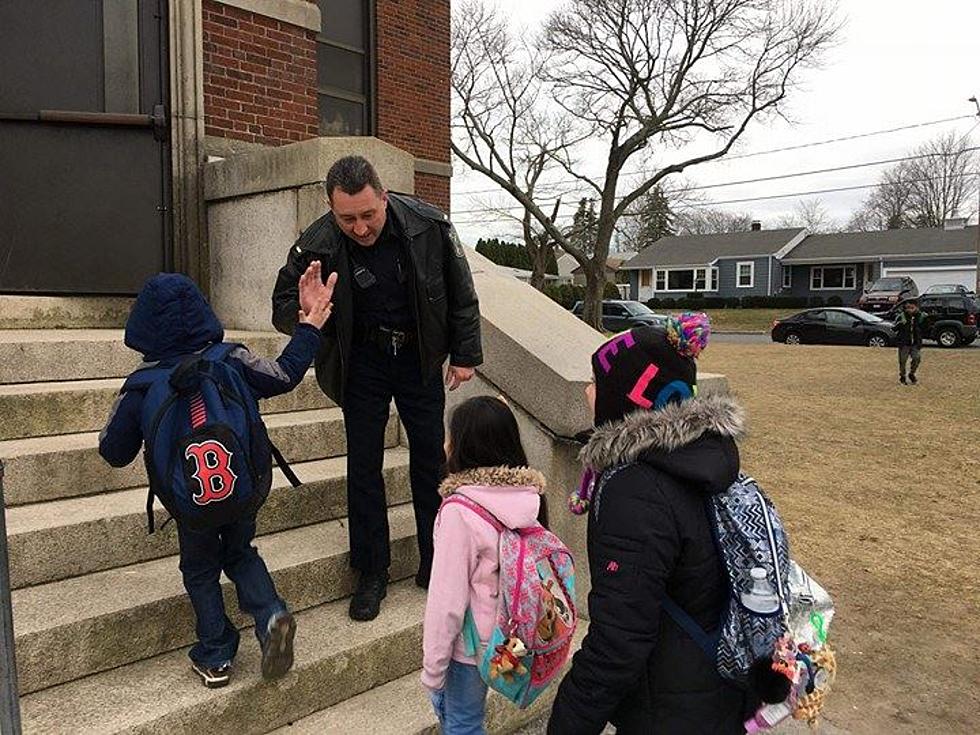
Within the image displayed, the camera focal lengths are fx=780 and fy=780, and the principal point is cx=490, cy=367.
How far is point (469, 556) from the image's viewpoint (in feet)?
7.24

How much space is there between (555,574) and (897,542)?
177 inches

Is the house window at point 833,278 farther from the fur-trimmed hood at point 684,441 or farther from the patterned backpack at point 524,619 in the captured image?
the fur-trimmed hood at point 684,441

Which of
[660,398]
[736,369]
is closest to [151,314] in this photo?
[660,398]

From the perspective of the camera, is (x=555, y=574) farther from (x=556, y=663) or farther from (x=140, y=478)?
(x=140, y=478)

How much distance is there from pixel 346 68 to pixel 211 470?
24.7ft

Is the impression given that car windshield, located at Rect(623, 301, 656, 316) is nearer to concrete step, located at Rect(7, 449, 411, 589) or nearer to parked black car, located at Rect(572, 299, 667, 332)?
parked black car, located at Rect(572, 299, 667, 332)

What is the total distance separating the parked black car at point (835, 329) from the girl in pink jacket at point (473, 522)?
2563 cm

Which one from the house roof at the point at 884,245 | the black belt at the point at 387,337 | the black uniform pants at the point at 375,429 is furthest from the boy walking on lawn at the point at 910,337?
the house roof at the point at 884,245

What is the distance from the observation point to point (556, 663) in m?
2.26

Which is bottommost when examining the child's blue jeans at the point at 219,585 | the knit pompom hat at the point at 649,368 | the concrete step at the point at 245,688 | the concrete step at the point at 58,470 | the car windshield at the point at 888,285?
the concrete step at the point at 245,688

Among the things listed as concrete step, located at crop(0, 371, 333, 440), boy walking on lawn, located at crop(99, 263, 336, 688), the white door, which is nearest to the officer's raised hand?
boy walking on lawn, located at crop(99, 263, 336, 688)

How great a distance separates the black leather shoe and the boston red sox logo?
1.06 metres

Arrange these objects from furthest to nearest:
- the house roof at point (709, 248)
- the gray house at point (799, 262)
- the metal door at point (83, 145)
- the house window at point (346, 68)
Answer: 1. the house roof at point (709, 248)
2. the gray house at point (799, 262)
3. the house window at point (346, 68)
4. the metal door at point (83, 145)

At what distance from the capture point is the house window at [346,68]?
8555mm
